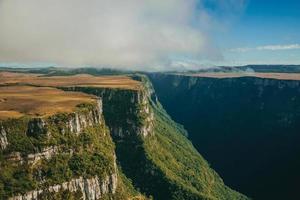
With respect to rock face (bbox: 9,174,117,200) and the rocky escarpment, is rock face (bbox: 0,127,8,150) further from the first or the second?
rock face (bbox: 9,174,117,200)

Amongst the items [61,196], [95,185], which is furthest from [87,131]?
[61,196]

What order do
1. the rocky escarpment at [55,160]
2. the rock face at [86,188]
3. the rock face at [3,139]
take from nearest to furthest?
the rocky escarpment at [55,160] < the rock face at [3,139] < the rock face at [86,188]

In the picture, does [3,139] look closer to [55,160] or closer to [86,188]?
[55,160]

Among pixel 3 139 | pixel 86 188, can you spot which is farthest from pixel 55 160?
pixel 3 139

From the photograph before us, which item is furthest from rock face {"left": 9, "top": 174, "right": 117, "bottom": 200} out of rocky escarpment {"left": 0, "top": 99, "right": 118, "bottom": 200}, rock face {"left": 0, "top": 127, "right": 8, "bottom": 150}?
rock face {"left": 0, "top": 127, "right": 8, "bottom": 150}

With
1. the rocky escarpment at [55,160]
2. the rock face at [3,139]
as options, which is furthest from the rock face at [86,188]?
the rock face at [3,139]

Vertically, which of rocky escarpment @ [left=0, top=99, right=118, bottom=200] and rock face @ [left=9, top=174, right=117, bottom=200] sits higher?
rocky escarpment @ [left=0, top=99, right=118, bottom=200]

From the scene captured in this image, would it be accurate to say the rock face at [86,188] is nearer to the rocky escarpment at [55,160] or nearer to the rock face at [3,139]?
the rocky escarpment at [55,160]
